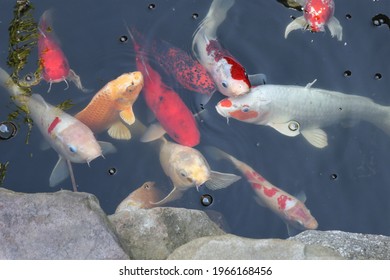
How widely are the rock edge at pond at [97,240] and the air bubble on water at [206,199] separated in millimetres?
502

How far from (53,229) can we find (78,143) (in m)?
0.86

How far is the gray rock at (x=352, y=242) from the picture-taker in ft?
12.6

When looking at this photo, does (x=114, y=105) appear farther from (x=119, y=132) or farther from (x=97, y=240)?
(x=97, y=240)

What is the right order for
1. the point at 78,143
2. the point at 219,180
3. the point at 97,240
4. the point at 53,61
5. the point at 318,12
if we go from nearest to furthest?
the point at 97,240
the point at 78,143
the point at 219,180
the point at 53,61
the point at 318,12

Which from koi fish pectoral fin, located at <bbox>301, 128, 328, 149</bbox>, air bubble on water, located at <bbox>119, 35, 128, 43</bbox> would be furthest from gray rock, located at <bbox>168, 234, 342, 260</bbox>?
air bubble on water, located at <bbox>119, 35, 128, 43</bbox>

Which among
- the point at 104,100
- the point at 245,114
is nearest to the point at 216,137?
the point at 245,114

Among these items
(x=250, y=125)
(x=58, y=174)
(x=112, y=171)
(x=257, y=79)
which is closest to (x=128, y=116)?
(x=112, y=171)

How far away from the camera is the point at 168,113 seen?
446 centimetres

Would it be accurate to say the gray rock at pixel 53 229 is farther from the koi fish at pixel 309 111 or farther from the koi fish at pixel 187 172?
the koi fish at pixel 309 111

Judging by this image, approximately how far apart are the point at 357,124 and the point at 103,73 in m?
2.14

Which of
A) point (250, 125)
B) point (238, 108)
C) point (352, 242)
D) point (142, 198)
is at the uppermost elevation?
point (238, 108)

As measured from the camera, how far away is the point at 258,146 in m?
4.57

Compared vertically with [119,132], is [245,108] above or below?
above
